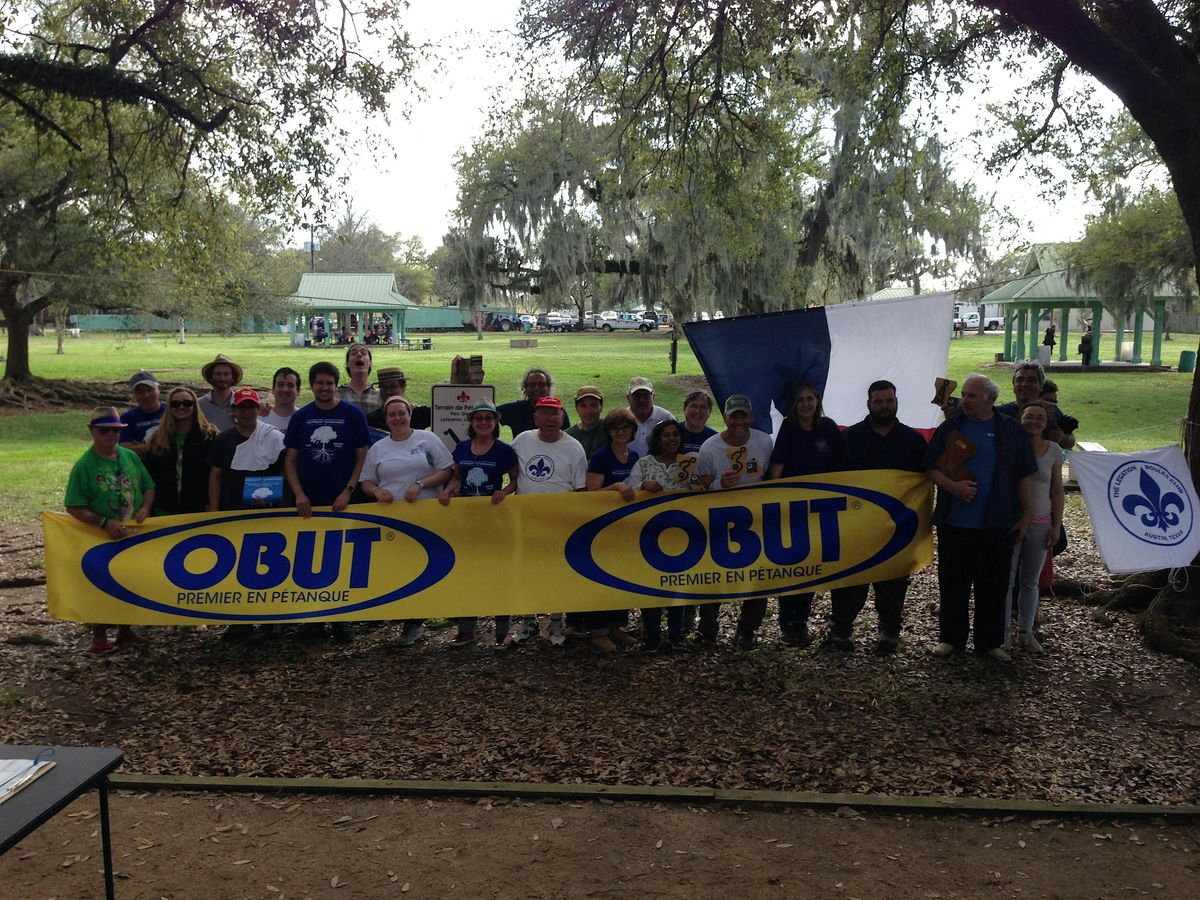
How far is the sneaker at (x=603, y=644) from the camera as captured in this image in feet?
22.2

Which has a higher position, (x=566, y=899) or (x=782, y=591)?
(x=782, y=591)

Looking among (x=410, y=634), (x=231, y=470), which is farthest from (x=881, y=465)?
(x=231, y=470)

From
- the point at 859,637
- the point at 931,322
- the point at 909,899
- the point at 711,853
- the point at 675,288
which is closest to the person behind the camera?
the point at 909,899

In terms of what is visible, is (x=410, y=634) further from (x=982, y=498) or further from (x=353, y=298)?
(x=353, y=298)

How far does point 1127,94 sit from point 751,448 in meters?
3.58

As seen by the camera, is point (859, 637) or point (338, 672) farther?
point (859, 637)

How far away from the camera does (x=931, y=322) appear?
7891mm

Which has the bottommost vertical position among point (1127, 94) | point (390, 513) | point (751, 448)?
point (390, 513)

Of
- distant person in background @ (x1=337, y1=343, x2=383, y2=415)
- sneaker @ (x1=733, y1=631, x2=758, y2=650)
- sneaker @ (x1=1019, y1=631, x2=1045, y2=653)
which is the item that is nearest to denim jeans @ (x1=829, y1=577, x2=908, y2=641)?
sneaker @ (x1=733, y1=631, x2=758, y2=650)

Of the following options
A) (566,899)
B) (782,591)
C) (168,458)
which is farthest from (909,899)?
(168,458)

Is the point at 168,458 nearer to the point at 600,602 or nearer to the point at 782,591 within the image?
the point at 600,602

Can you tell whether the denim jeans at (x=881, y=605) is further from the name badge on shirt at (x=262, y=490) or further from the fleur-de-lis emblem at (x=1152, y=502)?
the name badge on shirt at (x=262, y=490)

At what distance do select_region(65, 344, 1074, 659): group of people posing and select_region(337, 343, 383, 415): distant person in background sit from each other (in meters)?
1.23

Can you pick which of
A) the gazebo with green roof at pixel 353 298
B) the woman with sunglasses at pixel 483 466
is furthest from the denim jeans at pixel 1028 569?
the gazebo with green roof at pixel 353 298
